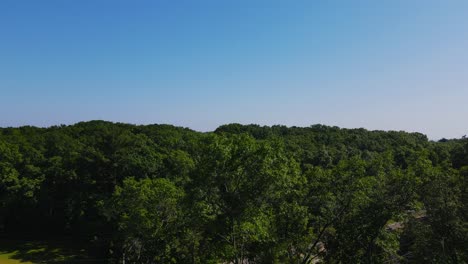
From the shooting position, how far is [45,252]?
37.9 meters

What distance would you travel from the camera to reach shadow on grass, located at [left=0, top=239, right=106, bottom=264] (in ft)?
116

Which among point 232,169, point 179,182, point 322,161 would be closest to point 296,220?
point 232,169

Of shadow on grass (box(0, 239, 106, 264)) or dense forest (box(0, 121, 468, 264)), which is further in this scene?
shadow on grass (box(0, 239, 106, 264))

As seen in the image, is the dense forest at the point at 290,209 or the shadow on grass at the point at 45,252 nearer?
the dense forest at the point at 290,209

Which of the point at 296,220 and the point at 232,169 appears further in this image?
the point at 296,220

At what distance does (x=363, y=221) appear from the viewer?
55.2 ft

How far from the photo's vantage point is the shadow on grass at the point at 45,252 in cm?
3525

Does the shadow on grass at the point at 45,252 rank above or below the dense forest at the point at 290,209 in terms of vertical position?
below

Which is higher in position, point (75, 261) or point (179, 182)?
point (179, 182)

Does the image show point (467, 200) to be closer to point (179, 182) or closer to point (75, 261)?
point (179, 182)

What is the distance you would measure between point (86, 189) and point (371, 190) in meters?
34.4

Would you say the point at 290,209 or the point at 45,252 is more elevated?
the point at 290,209

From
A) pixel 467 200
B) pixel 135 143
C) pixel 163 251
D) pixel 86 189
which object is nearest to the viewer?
pixel 467 200

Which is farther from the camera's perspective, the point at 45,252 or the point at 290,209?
the point at 45,252
